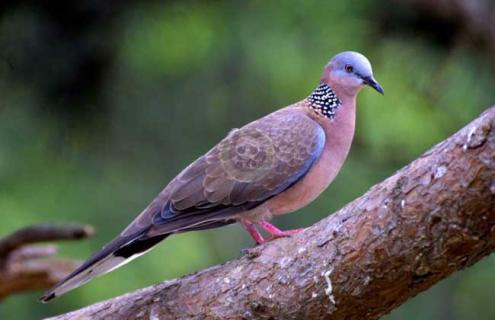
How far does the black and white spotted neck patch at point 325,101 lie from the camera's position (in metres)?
4.35

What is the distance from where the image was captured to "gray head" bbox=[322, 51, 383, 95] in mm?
4332

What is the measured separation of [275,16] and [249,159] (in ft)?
11.8

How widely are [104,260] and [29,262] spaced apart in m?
1.62

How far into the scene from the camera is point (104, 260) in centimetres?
400

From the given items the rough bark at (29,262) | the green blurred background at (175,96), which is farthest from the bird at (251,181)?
the green blurred background at (175,96)

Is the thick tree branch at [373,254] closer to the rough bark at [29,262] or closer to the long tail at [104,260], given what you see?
the long tail at [104,260]

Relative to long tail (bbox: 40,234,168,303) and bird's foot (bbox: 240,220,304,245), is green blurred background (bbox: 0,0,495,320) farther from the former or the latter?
long tail (bbox: 40,234,168,303)

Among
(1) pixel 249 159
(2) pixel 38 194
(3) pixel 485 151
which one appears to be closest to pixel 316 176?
(1) pixel 249 159

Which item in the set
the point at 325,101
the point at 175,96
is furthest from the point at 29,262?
the point at 175,96

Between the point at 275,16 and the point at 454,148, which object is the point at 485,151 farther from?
the point at 275,16

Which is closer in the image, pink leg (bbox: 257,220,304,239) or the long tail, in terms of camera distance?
pink leg (bbox: 257,220,304,239)

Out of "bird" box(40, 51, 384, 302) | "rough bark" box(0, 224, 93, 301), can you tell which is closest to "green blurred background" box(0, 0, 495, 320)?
"rough bark" box(0, 224, 93, 301)

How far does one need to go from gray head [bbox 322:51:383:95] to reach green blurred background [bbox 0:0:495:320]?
2369 mm

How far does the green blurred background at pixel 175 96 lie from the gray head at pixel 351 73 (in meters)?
2.37
